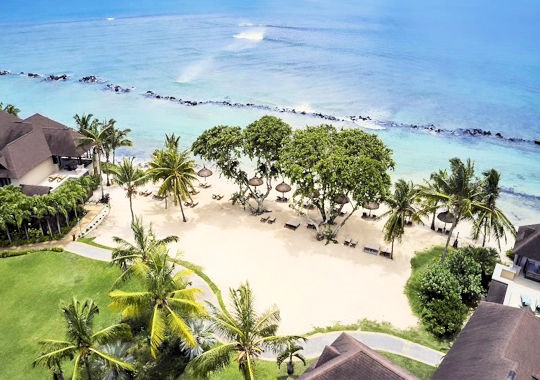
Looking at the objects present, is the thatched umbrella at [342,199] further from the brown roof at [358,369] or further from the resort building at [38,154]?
the resort building at [38,154]

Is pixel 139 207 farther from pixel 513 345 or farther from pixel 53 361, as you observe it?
pixel 513 345

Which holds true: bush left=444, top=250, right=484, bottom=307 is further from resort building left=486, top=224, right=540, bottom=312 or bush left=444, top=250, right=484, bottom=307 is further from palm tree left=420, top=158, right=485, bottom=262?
palm tree left=420, top=158, right=485, bottom=262

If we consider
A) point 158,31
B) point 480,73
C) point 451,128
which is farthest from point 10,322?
point 158,31

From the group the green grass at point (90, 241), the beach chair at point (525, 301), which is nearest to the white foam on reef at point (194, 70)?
the green grass at point (90, 241)

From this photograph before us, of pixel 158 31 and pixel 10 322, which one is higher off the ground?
pixel 158 31

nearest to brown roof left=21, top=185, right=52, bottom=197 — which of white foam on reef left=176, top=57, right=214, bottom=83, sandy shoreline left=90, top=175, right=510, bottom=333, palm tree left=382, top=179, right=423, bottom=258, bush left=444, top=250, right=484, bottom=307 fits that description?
sandy shoreline left=90, top=175, right=510, bottom=333

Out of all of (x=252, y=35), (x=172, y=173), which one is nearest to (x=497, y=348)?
(x=172, y=173)
